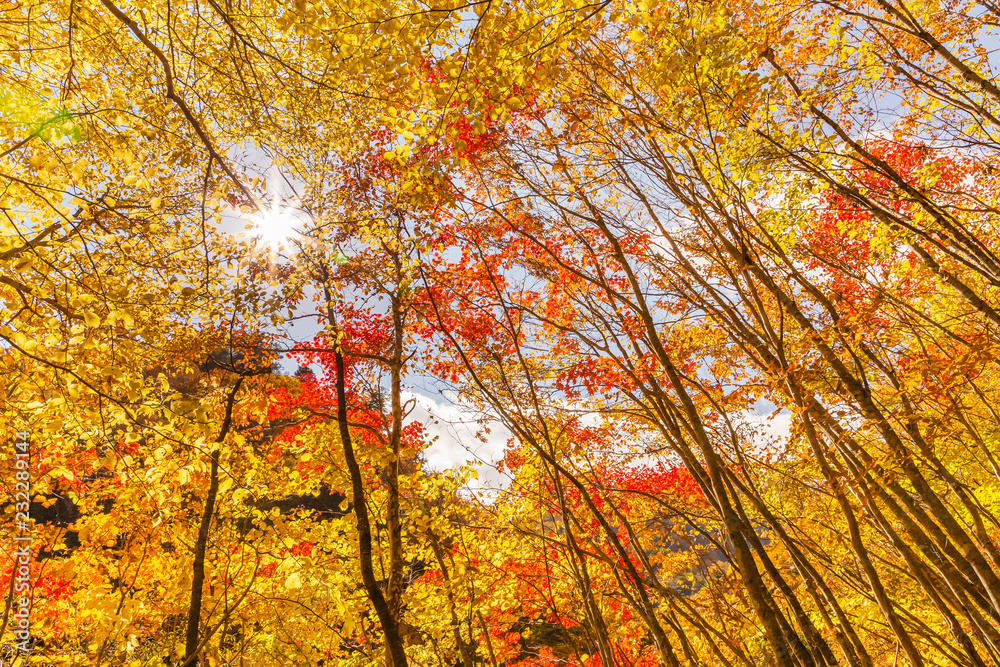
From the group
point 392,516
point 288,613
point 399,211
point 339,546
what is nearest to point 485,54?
point 399,211

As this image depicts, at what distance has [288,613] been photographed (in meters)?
6.28

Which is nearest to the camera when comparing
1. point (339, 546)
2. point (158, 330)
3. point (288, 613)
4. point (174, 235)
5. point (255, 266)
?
point (174, 235)

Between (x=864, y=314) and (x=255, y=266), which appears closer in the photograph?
(x=864, y=314)

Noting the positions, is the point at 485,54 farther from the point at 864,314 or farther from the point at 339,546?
the point at 339,546

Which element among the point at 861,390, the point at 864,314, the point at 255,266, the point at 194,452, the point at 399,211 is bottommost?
the point at 861,390

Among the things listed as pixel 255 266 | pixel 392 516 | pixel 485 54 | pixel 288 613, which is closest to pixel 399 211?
pixel 485 54

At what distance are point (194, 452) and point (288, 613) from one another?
4800 mm

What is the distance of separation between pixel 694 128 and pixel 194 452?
4.62 metres

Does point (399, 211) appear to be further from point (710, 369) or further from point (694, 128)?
point (710, 369)

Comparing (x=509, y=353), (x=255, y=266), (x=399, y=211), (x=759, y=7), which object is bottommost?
(x=509, y=353)

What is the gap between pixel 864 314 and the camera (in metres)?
3.88

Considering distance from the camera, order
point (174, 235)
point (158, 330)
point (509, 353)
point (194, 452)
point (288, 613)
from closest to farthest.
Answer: point (194, 452), point (174, 235), point (158, 330), point (509, 353), point (288, 613)

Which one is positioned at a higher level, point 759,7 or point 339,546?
point 759,7

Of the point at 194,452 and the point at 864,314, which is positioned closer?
the point at 194,452
